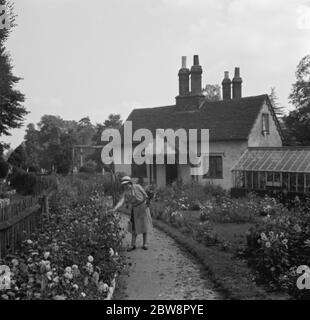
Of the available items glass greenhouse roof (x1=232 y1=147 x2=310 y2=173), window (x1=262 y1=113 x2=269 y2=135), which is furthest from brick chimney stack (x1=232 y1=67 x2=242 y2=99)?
glass greenhouse roof (x1=232 y1=147 x2=310 y2=173)

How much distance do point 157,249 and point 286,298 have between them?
13.6 feet

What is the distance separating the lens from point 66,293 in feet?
16.1

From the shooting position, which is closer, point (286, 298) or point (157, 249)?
point (286, 298)

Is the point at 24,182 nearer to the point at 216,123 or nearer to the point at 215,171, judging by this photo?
the point at 215,171

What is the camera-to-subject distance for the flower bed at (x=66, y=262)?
15.7ft

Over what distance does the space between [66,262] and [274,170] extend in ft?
50.3

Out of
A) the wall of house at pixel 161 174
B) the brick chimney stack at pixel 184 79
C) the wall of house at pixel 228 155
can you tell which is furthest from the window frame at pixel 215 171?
the brick chimney stack at pixel 184 79

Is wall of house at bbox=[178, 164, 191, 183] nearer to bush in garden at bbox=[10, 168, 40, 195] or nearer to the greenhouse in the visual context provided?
the greenhouse

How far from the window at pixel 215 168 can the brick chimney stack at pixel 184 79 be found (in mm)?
6059

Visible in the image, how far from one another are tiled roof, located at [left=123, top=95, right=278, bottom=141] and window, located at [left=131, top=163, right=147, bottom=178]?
2477mm

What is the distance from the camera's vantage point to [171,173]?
27391 mm

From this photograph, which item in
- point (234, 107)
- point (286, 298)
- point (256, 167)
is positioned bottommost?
point (286, 298)
